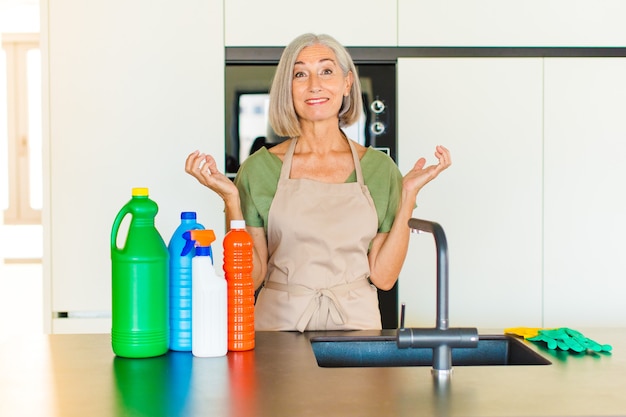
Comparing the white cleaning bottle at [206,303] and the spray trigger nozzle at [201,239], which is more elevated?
the spray trigger nozzle at [201,239]

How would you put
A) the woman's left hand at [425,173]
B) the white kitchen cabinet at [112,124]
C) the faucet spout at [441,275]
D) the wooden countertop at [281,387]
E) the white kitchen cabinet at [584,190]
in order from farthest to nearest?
the white kitchen cabinet at [584,190], the white kitchen cabinet at [112,124], the woman's left hand at [425,173], the faucet spout at [441,275], the wooden countertop at [281,387]

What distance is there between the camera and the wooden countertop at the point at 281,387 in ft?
3.73

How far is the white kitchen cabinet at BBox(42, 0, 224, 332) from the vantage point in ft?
8.79

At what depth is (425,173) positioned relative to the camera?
189cm

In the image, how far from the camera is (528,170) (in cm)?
278

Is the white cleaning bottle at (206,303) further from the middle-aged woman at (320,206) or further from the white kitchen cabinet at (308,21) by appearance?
the white kitchen cabinet at (308,21)

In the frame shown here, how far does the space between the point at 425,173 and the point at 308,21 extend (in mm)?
1037

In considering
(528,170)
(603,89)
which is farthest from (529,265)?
(603,89)

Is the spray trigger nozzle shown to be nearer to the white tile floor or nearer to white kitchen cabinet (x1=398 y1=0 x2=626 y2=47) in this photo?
white kitchen cabinet (x1=398 y1=0 x2=626 y2=47)

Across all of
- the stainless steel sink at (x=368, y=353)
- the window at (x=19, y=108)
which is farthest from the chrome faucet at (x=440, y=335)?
the window at (x=19, y=108)

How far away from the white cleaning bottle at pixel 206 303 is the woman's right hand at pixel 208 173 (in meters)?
0.28

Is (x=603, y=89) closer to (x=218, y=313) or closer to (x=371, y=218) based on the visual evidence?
(x=371, y=218)

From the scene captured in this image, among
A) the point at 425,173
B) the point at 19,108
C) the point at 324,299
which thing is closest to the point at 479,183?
the point at 425,173

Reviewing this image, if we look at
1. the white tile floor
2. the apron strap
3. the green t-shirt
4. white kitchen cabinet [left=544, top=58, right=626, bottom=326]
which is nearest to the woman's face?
the green t-shirt
